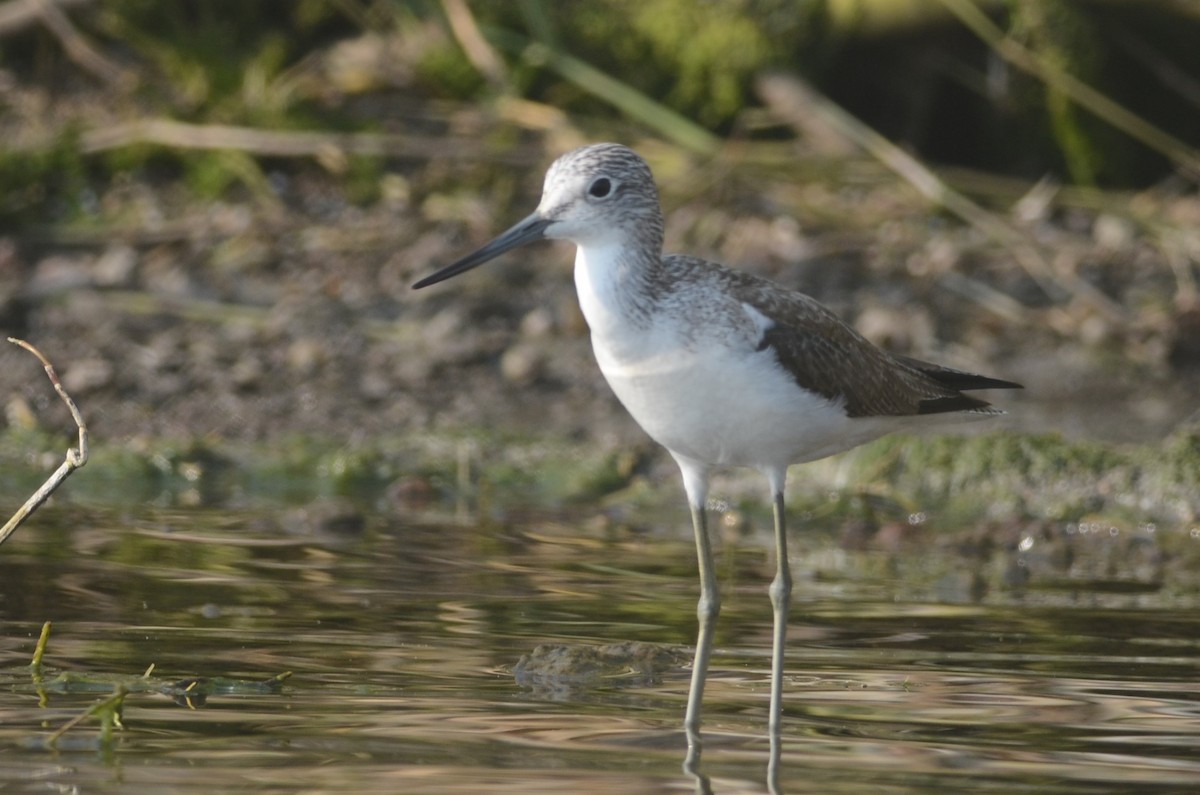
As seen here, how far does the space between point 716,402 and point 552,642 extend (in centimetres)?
86

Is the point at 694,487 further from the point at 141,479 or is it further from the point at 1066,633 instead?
the point at 141,479

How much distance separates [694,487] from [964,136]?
20.3 ft

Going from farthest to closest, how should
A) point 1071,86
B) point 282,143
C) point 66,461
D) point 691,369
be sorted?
1. point 282,143
2. point 1071,86
3. point 691,369
4. point 66,461

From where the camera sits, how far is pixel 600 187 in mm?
5395

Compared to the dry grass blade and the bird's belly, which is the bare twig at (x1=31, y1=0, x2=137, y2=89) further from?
the bird's belly

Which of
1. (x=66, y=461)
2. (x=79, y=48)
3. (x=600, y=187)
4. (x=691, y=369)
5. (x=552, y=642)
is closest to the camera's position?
(x=66, y=461)

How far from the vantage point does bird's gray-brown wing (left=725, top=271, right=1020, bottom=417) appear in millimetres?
5484

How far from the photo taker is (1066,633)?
19.2 ft

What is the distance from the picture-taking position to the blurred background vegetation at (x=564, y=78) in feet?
34.7

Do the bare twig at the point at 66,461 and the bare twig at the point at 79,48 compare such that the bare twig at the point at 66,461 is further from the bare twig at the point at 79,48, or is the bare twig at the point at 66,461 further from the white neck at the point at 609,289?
the bare twig at the point at 79,48

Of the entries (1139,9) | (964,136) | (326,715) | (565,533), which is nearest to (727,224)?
(964,136)

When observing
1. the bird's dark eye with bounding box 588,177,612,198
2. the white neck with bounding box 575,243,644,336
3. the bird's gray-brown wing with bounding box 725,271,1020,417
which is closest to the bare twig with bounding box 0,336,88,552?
the white neck with bounding box 575,243,644,336

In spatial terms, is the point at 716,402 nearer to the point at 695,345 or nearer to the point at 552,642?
the point at 695,345

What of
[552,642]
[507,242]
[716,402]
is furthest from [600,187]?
[552,642]
